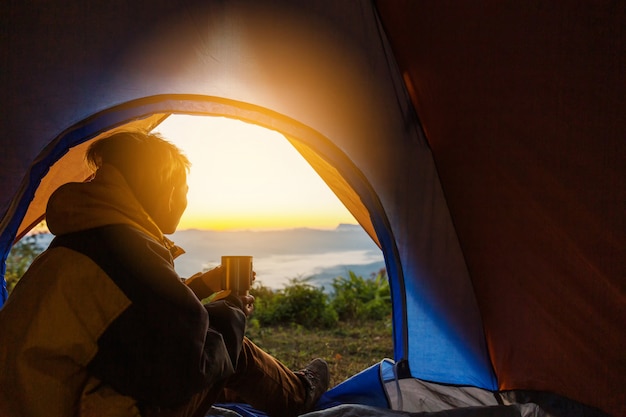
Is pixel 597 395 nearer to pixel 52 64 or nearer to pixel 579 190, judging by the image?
pixel 579 190

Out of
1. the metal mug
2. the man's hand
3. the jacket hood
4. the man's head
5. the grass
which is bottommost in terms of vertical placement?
the grass

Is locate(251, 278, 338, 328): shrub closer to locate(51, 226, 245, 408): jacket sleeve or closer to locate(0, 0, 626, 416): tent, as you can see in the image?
locate(0, 0, 626, 416): tent

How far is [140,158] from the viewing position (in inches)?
55.9

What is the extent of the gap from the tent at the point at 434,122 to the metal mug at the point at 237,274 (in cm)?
69

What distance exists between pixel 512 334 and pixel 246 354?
107cm

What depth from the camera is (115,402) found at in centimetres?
126

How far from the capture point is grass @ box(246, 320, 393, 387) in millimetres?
3328

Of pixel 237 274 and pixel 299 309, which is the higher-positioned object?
pixel 237 274

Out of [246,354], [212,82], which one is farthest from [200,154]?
[246,354]

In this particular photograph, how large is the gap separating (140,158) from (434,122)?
48.9 inches

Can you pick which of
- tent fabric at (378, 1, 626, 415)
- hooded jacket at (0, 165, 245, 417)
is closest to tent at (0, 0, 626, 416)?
tent fabric at (378, 1, 626, 415)

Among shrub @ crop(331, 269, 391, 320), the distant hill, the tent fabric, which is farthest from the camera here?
the distant hill

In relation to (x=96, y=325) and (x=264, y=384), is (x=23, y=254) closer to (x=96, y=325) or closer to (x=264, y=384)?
(x=264, y=384)

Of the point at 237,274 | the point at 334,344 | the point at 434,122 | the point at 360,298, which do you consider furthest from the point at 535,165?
the point at 360,298
